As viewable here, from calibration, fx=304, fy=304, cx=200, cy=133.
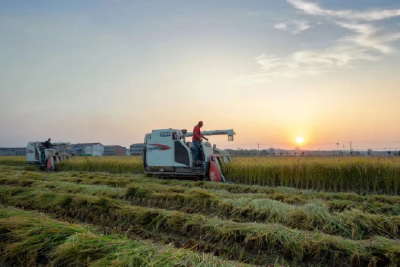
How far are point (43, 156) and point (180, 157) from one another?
12.4m

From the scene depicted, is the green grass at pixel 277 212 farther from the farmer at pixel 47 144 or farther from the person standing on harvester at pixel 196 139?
the farmer at pixel 47 144

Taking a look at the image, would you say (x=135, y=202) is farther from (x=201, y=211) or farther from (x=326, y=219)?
(x=326, y=219)

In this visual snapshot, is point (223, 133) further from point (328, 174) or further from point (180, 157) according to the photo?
point (328, 174)

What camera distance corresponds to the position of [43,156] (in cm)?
1955

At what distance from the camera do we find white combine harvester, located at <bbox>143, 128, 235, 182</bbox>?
1112 cm

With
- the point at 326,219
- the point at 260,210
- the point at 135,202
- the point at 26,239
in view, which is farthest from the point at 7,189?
the point at 326,219

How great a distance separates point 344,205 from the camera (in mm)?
6070

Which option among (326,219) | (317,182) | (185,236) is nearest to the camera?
(185,236)

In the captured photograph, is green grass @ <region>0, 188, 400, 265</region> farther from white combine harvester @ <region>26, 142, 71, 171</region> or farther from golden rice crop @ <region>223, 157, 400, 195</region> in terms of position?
white combine harvester @ <region>26, 142, 71, 171</region>

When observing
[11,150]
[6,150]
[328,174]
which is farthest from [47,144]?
[6,150]

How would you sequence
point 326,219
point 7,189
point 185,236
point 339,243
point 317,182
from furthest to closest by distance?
point 317,182 < point 7,189 < point 326,219 < point 185,236 < point 339,243

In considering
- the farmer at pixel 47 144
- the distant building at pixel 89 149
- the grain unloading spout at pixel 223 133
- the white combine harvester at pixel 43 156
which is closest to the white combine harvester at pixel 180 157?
the grain unloading spout at pixel 223 133

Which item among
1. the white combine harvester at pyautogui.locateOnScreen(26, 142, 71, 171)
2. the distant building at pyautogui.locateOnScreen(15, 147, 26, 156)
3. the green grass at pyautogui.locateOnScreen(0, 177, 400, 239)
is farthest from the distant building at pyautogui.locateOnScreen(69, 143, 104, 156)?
the green grass at pyautogui.locateOnScreen(0, 177, 400, 239)

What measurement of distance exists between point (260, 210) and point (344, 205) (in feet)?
6.34
